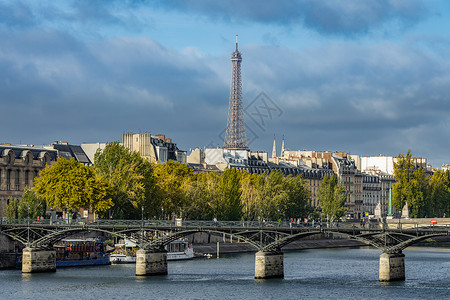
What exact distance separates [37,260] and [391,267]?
119 ft

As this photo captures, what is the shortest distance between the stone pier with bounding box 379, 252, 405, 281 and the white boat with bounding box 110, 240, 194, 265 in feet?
121

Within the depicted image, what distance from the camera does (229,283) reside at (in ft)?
311

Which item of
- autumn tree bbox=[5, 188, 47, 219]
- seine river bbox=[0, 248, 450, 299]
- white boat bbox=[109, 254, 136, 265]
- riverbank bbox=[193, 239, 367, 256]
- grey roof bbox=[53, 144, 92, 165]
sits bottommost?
seine river bbox=[0, 248, 450, 299]

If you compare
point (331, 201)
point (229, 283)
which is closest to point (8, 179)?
point (229, 283)

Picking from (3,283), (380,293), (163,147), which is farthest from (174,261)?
(163,147)

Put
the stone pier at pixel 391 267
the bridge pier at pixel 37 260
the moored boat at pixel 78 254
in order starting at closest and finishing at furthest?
1. the stone pier at pixel 391 267
2. the bridge pier at pixel 37 260
3. the moored boat at pixel 78 254

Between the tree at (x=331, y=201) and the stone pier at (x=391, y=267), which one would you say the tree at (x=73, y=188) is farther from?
the tree at (x=331, y=201)

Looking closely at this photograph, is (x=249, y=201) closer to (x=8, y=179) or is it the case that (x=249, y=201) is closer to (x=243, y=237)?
(x=8, y=179)

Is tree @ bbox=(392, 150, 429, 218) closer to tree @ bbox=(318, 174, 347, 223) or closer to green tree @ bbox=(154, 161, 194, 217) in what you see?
tree @ bbox=(318, 174, 347, 223)

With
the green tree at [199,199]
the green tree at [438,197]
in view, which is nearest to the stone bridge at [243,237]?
the green tree at [199,199]

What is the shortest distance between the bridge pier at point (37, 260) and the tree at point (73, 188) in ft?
41.8

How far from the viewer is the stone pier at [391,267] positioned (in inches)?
3686

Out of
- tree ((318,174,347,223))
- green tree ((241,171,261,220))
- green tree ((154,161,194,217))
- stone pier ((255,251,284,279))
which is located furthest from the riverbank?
stone pier ((255,251,284,279))

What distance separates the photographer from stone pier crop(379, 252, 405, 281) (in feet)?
307
